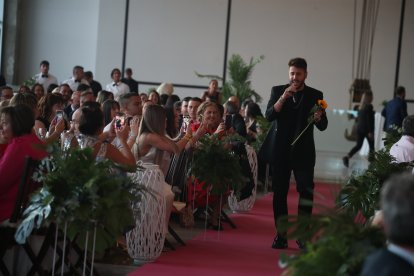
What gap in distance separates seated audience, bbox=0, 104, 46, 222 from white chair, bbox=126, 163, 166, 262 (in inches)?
42.7

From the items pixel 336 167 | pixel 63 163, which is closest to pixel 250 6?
pixel 336 167

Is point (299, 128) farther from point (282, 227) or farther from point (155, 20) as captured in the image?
point (155, 20)

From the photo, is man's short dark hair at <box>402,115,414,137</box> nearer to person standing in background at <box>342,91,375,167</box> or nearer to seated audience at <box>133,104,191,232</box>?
seated audience at <box>133,104,191,232</box>

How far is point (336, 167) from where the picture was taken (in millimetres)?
17844

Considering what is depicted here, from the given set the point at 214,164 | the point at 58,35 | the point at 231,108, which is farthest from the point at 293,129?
the point at 58,35

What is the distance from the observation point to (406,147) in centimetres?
673

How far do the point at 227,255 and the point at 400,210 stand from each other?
4.50 m

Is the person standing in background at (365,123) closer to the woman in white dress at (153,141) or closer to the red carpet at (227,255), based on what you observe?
the red carpet at (227,255)

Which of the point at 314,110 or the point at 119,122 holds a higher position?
the point at 314,110

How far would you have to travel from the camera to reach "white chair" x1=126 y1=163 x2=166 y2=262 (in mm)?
6070

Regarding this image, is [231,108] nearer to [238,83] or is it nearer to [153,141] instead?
[153,141]

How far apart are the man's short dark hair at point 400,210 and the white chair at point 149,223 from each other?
3.76m

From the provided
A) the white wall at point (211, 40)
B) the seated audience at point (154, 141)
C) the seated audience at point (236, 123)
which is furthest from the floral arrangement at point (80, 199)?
the white wall at point (211, 40)

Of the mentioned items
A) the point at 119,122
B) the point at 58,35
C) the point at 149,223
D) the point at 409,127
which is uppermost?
the point at 58,35
